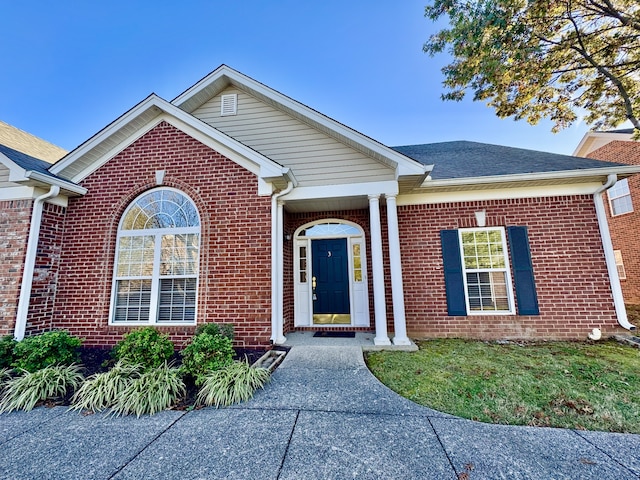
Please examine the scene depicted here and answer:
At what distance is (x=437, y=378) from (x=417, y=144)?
8.34 meters

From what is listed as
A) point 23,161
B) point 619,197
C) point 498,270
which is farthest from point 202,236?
point 619,197

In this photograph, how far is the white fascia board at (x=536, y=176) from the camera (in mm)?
5527

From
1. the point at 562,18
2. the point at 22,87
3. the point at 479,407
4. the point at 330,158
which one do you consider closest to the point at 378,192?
the point at 330,158

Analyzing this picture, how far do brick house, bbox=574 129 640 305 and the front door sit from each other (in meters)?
11.7

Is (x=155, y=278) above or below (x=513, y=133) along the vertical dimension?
below

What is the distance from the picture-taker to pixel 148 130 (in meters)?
5.68

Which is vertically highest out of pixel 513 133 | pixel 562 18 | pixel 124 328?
pixel 562 18

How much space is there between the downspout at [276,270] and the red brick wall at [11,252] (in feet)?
14.6

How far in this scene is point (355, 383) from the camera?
357cm

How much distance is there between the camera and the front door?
21.8ft

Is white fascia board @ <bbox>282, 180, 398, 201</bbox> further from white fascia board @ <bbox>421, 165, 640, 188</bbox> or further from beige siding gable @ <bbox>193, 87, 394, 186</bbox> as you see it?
white fascia board @ <bbox>421, 165, 640, 188</bbox>

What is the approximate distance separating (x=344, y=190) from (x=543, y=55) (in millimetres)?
6247

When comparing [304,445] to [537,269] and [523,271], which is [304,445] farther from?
[537,269]

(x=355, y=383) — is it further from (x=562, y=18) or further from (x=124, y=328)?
(x=562, y=18)
